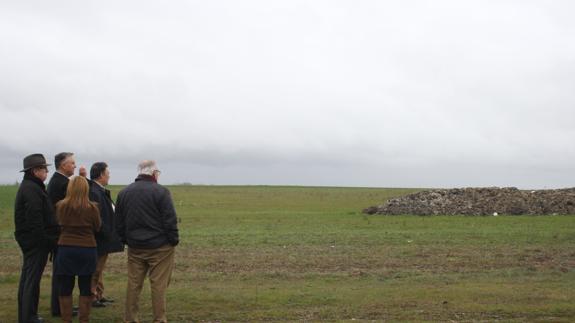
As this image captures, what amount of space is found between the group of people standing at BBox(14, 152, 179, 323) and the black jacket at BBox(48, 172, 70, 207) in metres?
0.24

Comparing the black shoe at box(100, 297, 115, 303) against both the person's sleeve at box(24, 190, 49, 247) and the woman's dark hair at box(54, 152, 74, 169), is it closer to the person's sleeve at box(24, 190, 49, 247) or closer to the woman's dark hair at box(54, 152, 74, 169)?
the person's sleeve at box(24, 190, 49, 247)

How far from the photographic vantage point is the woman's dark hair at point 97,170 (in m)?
10.6

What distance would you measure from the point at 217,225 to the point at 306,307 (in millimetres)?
20399

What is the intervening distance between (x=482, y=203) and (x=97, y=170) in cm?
3225

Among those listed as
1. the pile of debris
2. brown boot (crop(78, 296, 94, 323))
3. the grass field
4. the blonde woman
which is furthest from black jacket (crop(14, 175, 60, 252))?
the pile of debris

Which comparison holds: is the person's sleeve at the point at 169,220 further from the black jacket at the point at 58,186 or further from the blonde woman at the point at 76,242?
the black jacket at the point at 58,186

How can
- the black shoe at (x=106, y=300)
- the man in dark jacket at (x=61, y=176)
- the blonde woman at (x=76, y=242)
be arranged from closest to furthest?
the blonde woman at (x=76, y=242) → the man in dark jacket at (x=61, y=176) → the black shoe at (x=106, y=300)

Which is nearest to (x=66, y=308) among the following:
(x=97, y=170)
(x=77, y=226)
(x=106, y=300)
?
(x=77, y=226)

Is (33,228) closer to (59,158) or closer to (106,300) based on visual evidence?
(59,158)

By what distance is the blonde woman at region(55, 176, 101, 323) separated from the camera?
29.6 feet

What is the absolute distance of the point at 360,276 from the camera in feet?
48.0

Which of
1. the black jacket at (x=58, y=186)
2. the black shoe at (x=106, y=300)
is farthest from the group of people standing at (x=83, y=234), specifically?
the black shoe at (x=106, y=300)

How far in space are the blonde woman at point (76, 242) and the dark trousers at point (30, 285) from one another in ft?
1.68

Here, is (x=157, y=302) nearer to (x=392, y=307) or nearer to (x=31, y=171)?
(x=31, y=171)
